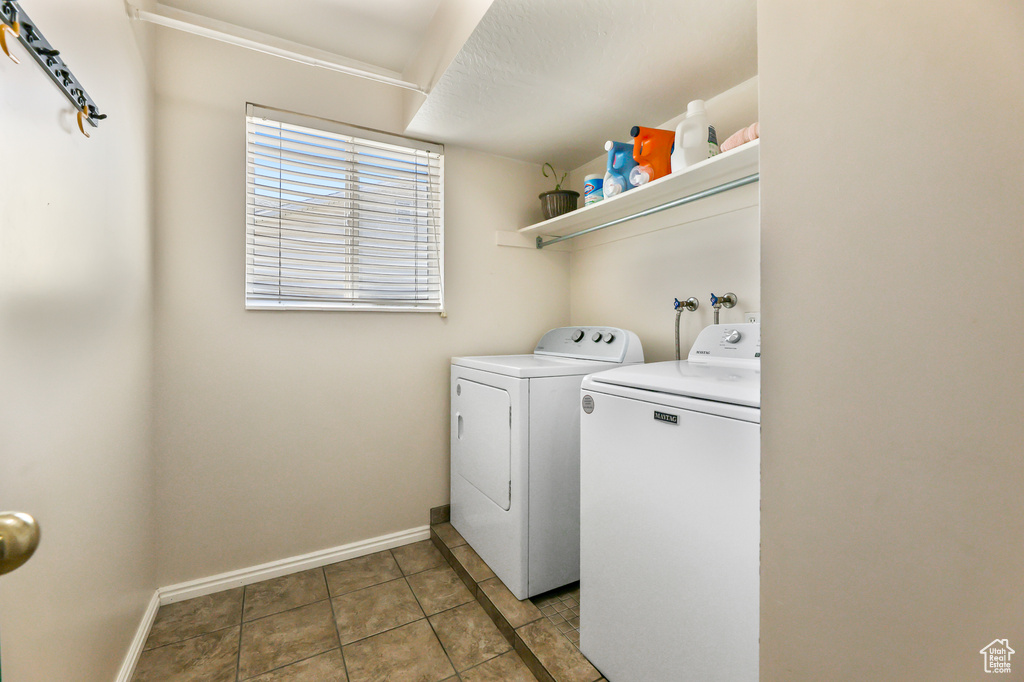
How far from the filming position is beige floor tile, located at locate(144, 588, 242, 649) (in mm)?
1625

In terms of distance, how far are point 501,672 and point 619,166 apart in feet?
6.58

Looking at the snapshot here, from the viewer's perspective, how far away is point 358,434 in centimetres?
216

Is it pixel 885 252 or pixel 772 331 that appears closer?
pixel 885 252

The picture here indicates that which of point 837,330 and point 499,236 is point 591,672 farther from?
point 499,236

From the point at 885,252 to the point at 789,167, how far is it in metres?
0.17

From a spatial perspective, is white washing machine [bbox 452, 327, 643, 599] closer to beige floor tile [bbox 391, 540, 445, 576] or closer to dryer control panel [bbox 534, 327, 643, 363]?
dryer control panel [bbox 534, 327, 643, 363]

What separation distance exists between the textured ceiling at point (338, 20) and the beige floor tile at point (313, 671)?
8.26 feet

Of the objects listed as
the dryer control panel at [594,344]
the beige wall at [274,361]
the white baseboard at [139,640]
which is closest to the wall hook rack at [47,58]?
the beige wall at [274,361]

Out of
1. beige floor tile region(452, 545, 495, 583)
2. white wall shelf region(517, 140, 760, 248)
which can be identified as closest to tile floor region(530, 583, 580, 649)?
beige floor tile region(452, 545, 495, 583)

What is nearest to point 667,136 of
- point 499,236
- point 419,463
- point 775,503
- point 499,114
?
point 499,114

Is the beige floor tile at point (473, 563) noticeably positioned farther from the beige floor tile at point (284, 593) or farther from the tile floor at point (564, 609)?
the beige floor tile at point (284, 593)

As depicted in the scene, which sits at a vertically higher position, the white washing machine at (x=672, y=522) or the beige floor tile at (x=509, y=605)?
the white washing machine at (x=672, y=522)

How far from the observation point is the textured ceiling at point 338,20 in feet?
5.82

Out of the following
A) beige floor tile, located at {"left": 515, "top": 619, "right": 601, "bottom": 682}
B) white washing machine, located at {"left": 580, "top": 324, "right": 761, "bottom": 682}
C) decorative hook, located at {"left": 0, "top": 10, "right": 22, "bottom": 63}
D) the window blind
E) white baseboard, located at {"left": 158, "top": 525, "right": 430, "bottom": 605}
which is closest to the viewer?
decorative hook, located at {"left": 0, "top": 10, "right": 22, "bottom": 63}
